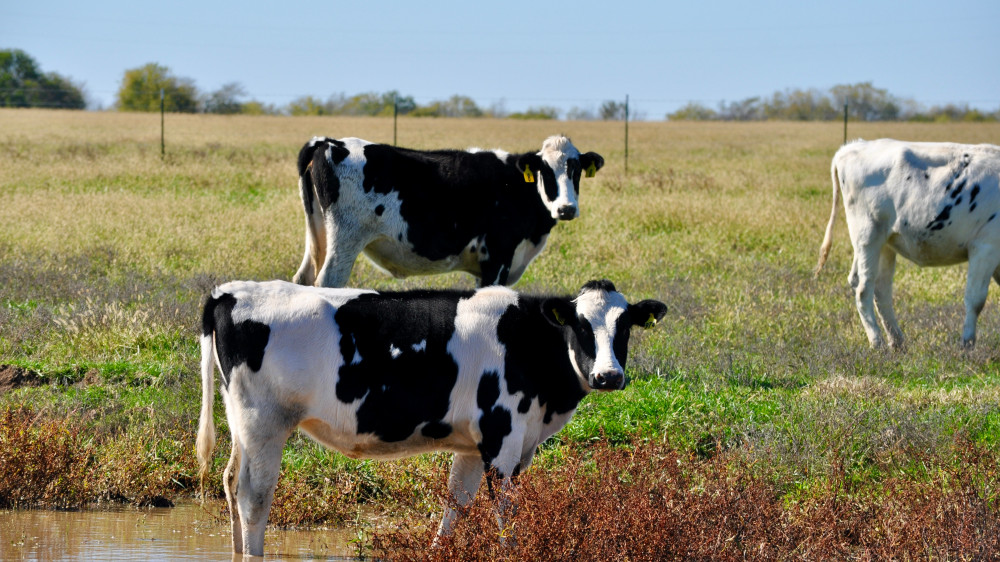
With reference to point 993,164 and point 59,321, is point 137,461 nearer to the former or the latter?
point 59,321

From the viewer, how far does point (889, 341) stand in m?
12.3

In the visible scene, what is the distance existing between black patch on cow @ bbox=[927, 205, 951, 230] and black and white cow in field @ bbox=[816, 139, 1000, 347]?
11 mm

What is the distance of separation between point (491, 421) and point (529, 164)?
532cm

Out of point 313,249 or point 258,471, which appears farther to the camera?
point 313,249

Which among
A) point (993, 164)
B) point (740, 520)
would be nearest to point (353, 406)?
point (740, 520)

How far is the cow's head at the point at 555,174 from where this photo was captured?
11.0 metres

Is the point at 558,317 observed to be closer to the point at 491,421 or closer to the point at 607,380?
the point at 607,380

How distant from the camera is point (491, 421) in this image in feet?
20.5

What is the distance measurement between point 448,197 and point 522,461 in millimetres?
Result: 5113

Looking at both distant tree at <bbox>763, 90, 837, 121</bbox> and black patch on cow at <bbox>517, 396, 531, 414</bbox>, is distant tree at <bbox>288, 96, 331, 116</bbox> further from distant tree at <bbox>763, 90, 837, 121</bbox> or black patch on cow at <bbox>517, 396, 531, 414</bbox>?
black patch on cow at <bbox>517, 396, 531, 414</bbox>

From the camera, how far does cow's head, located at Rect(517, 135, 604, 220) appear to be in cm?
1103

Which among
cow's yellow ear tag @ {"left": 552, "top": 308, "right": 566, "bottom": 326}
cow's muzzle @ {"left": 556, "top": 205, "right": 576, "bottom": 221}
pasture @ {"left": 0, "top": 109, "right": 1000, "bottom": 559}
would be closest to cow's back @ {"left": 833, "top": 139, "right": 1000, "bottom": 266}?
pasture @ {"left": 0, "top": 109, "right": 1000, "bottom": 559}

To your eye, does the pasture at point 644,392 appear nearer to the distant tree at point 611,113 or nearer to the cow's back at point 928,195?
the cow's back at point 928,195

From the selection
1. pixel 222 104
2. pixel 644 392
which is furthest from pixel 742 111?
pixel 644 392
